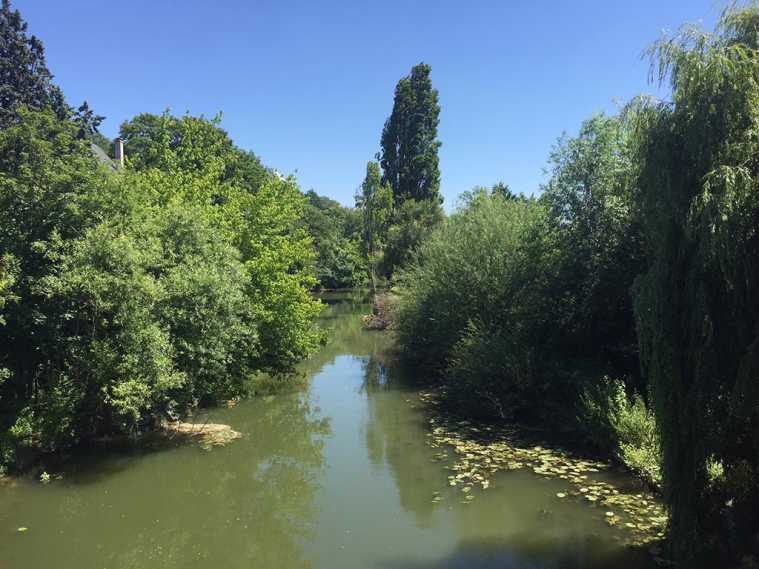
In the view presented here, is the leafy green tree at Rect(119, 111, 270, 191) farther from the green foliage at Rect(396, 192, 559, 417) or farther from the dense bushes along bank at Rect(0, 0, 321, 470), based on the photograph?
the green foliage at Rect(396, 192, 559, 417)

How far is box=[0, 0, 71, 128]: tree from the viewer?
31.1 meters

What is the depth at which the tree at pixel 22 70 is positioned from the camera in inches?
1223

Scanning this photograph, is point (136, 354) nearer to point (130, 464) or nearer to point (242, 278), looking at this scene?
point (130, 464)

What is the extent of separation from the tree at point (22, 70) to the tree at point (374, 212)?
24551 millimetres

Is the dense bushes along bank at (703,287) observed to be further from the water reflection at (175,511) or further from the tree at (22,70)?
the tree at (22,70)

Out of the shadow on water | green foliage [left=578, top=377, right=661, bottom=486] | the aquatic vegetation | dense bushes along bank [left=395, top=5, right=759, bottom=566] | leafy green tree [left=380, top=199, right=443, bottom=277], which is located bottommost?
the shadow on water

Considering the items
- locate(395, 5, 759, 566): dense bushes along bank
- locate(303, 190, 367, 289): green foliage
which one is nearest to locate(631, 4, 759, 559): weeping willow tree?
locate(395, 5, 759, 566): dense bushes along bank

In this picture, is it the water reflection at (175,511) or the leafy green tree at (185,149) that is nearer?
the water reflection at (175,511)

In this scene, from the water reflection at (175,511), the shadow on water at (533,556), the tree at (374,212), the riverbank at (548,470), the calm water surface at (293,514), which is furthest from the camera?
the tree at (374,212)

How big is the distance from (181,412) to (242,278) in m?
3.63

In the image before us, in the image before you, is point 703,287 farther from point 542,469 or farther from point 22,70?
point 22,70

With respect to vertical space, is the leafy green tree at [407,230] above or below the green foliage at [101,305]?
above

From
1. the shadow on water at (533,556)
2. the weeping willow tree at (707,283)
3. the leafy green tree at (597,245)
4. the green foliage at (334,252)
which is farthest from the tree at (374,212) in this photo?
the weeping willow tree at (707,283)

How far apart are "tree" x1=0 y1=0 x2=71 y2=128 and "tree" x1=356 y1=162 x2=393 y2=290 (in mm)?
24551
